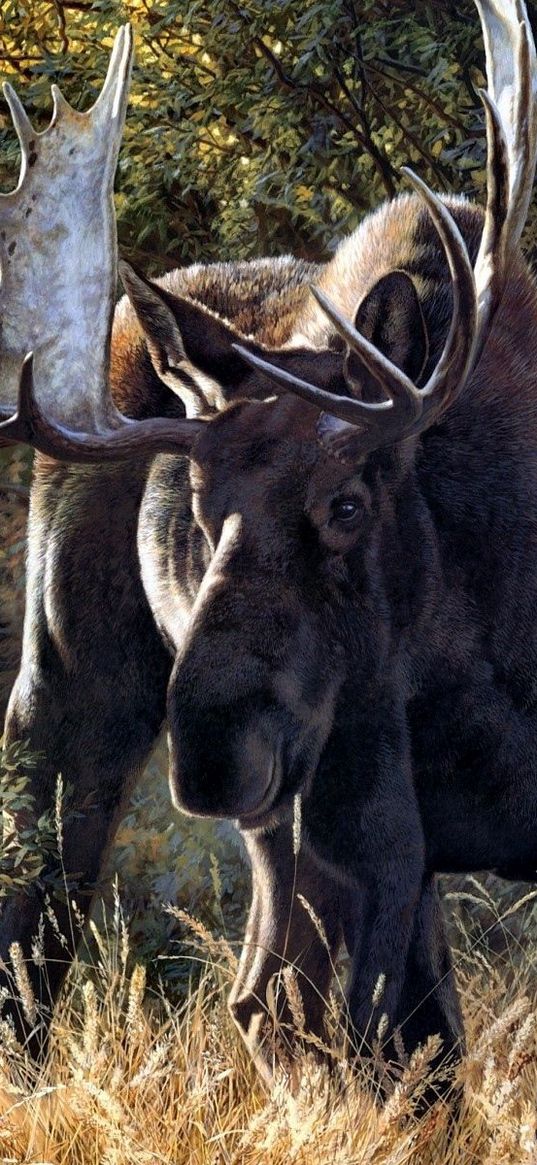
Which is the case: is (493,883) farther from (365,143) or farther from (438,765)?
(365,143)

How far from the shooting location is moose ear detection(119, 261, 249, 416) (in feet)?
13.1

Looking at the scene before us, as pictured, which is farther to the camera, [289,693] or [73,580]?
[73,580]

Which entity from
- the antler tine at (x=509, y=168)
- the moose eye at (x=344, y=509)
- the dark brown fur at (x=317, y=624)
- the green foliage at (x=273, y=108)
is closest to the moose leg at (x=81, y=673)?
the dark brown fur at (x=317, y=624)

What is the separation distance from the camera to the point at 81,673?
4375 mm

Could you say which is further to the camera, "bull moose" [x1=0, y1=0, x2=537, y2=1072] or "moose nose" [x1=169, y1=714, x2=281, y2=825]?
"bull moose" [x1=0, y1=0, x2=537, y2=1072]

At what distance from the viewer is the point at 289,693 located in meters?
3.76

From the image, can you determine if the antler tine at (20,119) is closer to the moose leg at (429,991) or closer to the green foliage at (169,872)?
the moose leg at (429,991)

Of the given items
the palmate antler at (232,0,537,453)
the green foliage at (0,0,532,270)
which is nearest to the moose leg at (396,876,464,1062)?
the palmate antler at (232,0,537,453)

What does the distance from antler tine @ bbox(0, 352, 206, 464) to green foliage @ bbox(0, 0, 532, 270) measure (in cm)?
233

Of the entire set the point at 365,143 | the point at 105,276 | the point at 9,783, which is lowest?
the point at 9,783

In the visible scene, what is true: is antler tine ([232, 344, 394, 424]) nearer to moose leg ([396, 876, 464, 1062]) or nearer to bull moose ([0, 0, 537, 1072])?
bull moose ([0, 0, 537, 1072])

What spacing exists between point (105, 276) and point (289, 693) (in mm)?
1104

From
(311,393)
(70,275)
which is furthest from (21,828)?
(311,393)

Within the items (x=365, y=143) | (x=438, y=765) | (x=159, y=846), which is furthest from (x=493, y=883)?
(x=365, y=143)
